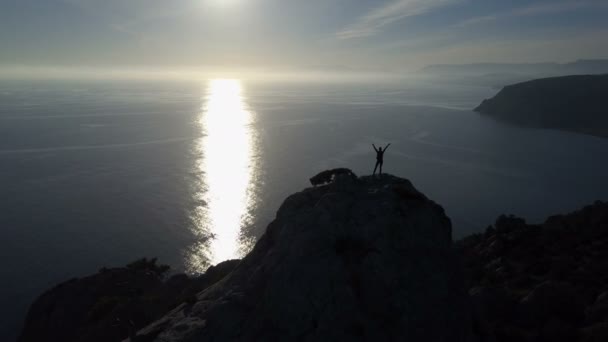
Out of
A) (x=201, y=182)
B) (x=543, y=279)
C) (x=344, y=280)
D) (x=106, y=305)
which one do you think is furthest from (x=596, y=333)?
(x=201, y=182)

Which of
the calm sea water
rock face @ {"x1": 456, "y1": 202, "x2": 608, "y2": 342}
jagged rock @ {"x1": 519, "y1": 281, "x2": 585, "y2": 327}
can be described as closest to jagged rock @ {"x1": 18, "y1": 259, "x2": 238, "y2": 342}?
the calm sea water

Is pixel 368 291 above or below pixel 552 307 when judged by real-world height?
above

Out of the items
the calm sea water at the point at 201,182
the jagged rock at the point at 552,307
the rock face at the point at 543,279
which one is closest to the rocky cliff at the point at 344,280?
the rock face at the point at 543,279

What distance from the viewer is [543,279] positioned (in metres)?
28.5

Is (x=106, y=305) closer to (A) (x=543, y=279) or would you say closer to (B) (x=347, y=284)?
(B) (x=347, y=284)

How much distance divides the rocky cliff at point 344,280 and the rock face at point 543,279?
4.47 meters

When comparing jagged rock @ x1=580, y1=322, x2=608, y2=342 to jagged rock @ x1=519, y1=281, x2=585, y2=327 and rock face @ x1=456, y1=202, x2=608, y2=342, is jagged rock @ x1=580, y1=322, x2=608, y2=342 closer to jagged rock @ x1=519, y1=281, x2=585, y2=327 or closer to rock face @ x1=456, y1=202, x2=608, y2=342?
rock face @ x1=456, y1=202, x2=608, y2=342

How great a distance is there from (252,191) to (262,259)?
73.1 m

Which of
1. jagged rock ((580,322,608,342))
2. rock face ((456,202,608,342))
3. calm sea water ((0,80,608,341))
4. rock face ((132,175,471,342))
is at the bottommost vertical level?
calm sea water ((0,80,608,341))

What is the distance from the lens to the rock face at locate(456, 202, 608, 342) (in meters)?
19.3

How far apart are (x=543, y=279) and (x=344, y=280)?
70.9ft

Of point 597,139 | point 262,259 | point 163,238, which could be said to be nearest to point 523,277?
point 262,259

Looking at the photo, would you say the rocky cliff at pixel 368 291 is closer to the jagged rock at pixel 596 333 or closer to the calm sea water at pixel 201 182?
the jagged rock at pixel 596 333

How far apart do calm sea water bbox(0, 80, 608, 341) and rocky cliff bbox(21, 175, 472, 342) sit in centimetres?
4166
